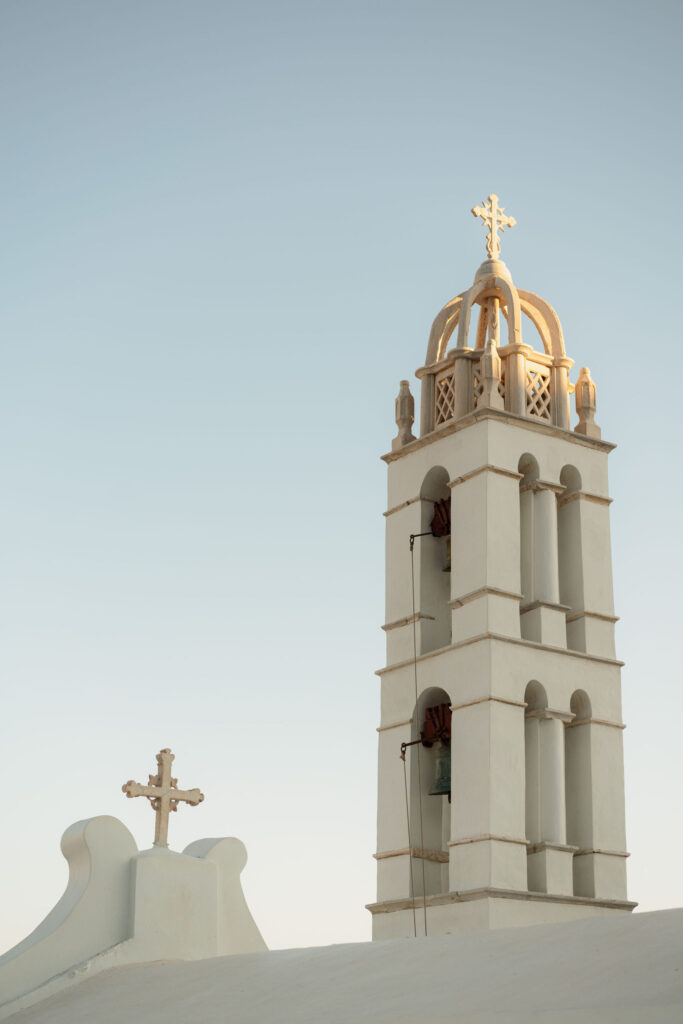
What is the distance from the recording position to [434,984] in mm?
9125

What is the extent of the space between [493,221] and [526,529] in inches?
203

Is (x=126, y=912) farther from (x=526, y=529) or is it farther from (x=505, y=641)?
(x=526, y=529)

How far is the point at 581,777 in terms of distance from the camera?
64.0 ft

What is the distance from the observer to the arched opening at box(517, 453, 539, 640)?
2011 cm

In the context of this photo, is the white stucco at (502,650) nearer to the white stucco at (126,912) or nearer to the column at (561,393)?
the column at (561,393)

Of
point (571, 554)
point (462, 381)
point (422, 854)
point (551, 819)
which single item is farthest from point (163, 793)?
point (462, 381)

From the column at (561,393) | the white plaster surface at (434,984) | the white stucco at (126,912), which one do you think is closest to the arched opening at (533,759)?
the column at (561,393)

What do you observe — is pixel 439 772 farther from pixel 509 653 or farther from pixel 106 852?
pixel 106 852

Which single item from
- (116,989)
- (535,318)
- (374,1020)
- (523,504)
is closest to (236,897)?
(116,989)

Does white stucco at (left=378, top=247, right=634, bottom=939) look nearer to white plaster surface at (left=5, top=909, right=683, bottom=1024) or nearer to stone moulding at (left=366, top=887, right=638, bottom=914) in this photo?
stone moulding at (left=366, top=887, right=638, bottom=914)

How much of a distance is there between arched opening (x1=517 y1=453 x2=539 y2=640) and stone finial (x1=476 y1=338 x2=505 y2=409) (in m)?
0.85

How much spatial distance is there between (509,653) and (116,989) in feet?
27.5

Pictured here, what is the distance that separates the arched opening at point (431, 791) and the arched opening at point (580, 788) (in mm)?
1572

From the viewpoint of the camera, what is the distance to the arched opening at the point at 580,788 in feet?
62.3
